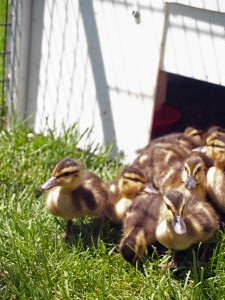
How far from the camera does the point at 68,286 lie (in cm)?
326

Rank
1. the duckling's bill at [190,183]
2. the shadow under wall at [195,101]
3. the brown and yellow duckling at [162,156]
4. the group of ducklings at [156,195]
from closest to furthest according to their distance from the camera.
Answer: the group of ducklings at [156,195] → the duckling's bill at [190,183] → the brown and yellow duckling at [162,156] → the shadow under wall at [195,101]

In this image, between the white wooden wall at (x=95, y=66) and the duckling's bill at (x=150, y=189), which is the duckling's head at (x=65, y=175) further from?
the white wooden wall at (x=95, y=66)

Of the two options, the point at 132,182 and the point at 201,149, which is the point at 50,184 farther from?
the point at 201,149

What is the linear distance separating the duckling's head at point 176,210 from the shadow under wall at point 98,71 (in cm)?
133

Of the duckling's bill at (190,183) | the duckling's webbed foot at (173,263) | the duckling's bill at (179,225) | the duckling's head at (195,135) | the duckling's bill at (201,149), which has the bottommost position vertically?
the duckling's webbed foot at (173,263)

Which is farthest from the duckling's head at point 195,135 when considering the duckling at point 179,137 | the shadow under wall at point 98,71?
the shadow under wall at point 98,71

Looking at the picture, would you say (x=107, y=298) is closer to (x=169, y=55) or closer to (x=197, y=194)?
(x=197, y=194)

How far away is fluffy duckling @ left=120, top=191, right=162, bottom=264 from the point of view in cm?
338

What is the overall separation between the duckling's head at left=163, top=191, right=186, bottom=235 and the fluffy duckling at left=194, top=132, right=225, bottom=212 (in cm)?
48

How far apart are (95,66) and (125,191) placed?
104 cm

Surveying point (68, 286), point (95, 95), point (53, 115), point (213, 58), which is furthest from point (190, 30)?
point (68, 286)

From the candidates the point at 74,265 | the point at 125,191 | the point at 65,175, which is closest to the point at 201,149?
the point at 125,191

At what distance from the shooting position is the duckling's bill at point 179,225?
10.4 ft

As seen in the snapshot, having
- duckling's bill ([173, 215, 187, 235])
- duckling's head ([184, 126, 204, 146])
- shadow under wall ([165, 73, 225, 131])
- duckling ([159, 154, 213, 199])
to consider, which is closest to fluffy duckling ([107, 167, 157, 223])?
duckling ([159, 154, 213, 199])
